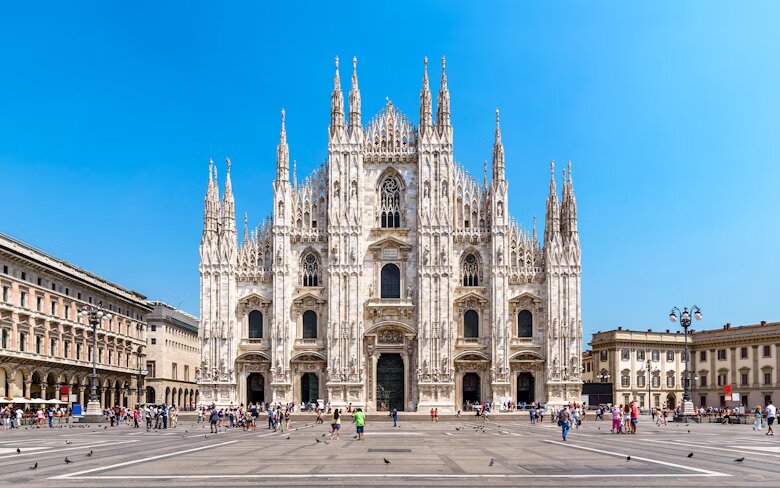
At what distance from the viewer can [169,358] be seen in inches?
4444

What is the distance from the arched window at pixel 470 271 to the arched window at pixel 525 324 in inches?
175

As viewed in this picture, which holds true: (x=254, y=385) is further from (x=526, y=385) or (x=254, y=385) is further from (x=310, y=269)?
(x=526, y=385)

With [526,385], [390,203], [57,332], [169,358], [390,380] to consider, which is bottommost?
[526,385]

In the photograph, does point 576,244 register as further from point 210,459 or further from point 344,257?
point 210,459

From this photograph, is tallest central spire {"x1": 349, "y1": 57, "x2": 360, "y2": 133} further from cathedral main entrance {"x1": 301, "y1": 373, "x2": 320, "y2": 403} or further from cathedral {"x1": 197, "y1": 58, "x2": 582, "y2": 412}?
cathedral main entrance {"x1": 301, "y1": 373, "x2": 320, "y2": 403}

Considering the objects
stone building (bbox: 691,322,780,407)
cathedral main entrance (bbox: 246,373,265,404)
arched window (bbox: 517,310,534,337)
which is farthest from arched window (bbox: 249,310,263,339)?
stone building (bbox: 691,322,780,407)

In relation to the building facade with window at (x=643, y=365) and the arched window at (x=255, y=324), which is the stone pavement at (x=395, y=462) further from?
the building facade with window at (x=643, y=365)

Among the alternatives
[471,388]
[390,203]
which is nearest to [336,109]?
[390,203]

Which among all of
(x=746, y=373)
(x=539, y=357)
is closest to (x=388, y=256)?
(x=539, y=357)

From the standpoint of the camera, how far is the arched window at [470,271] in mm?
75062

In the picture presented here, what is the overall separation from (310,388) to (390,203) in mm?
16206

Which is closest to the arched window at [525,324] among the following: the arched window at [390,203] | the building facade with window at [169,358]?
the arched window at [390,203]

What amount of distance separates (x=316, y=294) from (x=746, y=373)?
166 feet

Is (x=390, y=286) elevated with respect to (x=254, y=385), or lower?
elevated
